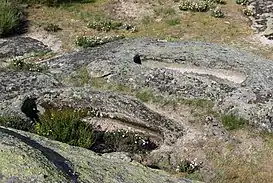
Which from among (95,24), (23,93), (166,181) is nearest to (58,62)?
(23,93)

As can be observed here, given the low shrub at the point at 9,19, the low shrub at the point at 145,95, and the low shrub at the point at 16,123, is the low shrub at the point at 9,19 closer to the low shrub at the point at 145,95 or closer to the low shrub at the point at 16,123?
the low shrub at the point at 145,95

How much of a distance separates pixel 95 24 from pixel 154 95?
28.7ft

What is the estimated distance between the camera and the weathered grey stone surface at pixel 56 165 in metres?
6.96

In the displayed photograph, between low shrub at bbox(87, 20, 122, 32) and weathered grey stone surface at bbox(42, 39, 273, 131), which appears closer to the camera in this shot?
weathered grey stone surface at bbox(42, 39, 273, 131)

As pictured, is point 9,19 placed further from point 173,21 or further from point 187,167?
point 187,167

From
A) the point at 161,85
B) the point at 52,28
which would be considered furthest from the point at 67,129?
the point at 52,28

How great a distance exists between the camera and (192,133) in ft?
50.0

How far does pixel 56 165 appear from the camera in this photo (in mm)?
7656

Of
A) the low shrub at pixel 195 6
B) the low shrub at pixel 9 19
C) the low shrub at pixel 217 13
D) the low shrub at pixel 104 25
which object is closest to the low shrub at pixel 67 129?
the low shrub at pixel 9 19

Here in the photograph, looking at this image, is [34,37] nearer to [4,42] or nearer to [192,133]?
[4,42]

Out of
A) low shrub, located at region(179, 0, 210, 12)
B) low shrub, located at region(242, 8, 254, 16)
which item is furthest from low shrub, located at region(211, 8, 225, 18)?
low shrub, located at region(242, 8, 254, 16)

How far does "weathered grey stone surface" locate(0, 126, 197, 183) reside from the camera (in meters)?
6.96

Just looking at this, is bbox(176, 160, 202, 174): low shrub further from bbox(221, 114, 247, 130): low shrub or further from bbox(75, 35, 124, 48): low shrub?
bbox(75, 35, 124, 48): low shrub

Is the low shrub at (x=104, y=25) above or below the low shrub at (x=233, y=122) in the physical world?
below
